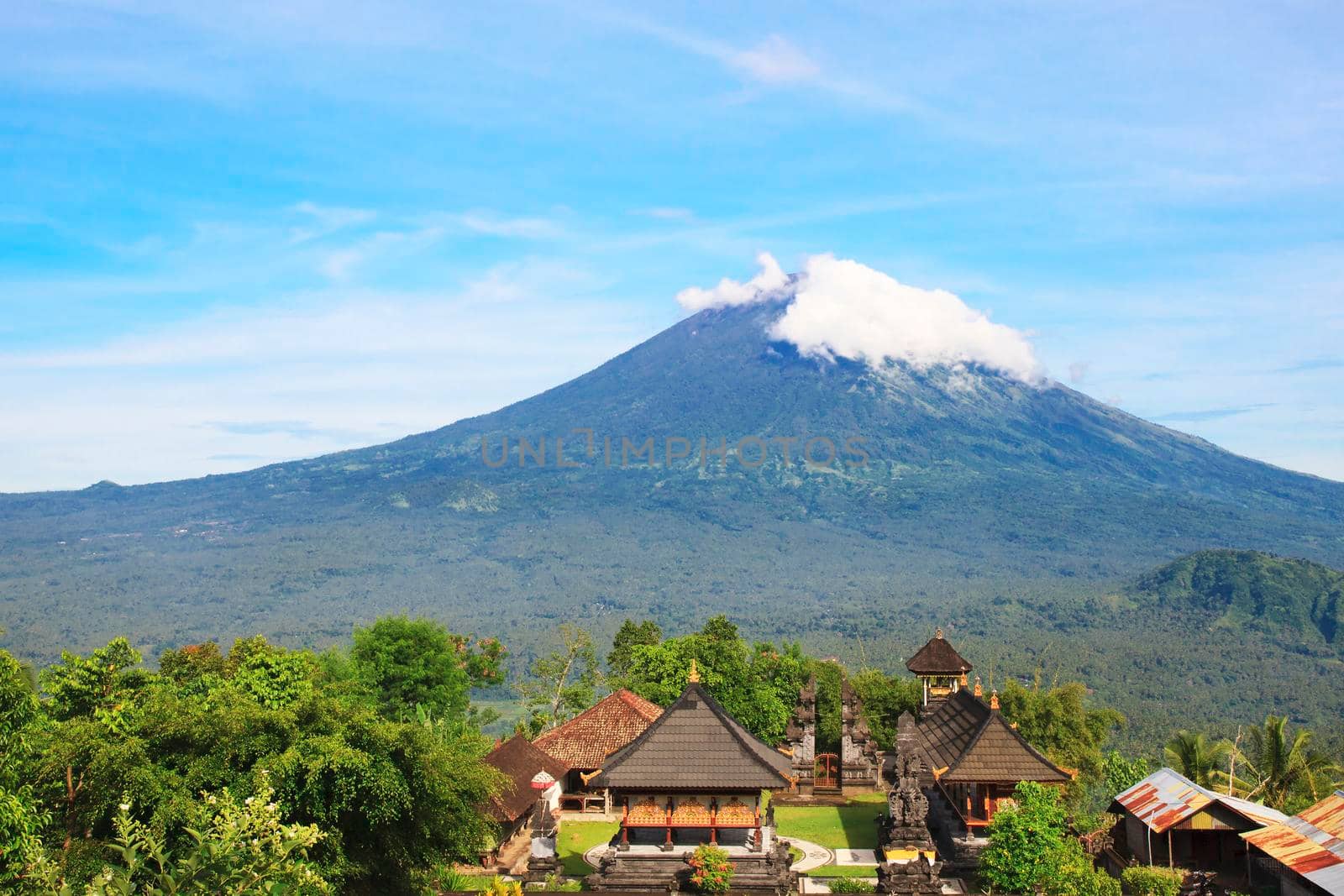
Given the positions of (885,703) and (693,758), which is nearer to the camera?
(693,758)

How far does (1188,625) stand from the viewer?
95125 mm

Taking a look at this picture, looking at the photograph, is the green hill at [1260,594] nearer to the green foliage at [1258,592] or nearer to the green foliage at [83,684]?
the green foliage at [1258,592]

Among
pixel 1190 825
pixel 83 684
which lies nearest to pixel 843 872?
pixel 1190 825

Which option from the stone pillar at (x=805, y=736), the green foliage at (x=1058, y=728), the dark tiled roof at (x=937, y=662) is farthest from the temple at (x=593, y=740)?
the green foliage at (x=1058, y=728)

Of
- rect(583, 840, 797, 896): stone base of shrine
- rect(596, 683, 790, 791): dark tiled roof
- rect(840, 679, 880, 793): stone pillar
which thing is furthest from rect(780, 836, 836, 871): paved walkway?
rect(840, 679, 880, 793): stone pillar

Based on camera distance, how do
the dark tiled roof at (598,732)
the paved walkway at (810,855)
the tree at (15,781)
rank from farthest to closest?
the dark tiled roof at (598,732) < the paved walkway at (810,855) < the tree at (15,781)

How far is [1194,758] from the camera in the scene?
32031 mm

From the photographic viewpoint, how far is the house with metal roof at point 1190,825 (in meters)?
23.0

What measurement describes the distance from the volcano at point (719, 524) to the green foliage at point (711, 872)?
246ft

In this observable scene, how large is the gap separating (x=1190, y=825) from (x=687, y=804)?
10.5 metres

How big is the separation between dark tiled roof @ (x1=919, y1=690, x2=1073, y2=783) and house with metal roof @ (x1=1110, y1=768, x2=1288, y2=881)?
7.10 feet

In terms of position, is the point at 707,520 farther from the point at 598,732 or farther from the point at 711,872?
the point at 711,872

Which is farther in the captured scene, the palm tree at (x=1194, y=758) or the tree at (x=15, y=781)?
the palm tree at (x=1194, y=758)

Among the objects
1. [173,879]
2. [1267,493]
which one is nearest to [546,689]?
[173,879]
